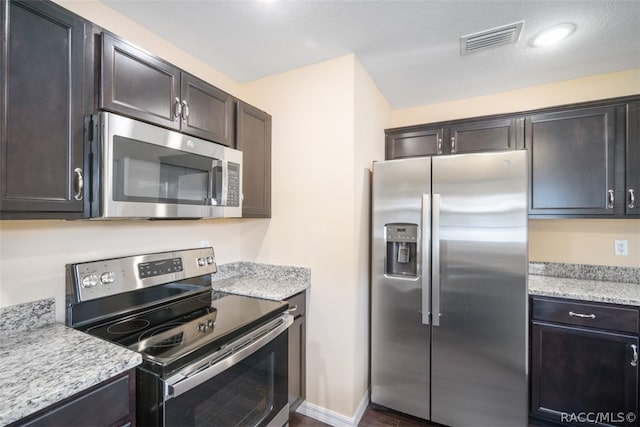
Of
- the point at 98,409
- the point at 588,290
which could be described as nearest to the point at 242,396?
the point at 98,409

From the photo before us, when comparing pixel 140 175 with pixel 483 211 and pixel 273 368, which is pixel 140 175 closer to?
pixel 273 368

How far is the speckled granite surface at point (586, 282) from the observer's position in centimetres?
180

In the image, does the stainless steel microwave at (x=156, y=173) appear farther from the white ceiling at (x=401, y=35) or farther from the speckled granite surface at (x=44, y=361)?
the white ceiling at (x=401, y=35)


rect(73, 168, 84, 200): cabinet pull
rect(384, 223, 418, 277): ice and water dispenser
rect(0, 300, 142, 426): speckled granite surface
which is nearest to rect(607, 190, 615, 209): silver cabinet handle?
rect(384, 223, 418, 277): ice and water dispenser

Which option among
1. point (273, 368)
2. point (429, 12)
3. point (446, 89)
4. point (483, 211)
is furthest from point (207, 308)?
point (446, 89)

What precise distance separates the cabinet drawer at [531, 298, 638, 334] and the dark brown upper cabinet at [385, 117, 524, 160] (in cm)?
117

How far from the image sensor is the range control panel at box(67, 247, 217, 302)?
1.29 meters

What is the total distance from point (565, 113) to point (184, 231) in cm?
283

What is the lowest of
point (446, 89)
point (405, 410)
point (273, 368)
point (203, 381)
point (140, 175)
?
point (405, 410)

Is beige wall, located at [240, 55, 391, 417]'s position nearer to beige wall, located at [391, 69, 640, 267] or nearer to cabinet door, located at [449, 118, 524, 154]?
cabinet door, located at [449, 118, 524, 154]

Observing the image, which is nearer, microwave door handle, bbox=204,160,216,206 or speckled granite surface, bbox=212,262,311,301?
microwave door handle, bbox=204,160,216,206

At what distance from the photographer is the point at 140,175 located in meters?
1.30

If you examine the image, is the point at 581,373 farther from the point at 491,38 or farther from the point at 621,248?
the point at 491,38

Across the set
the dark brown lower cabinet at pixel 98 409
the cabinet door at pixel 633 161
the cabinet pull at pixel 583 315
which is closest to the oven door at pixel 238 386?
the dark brown lower cabinet at pixel 98 409
